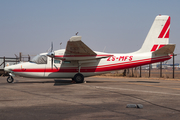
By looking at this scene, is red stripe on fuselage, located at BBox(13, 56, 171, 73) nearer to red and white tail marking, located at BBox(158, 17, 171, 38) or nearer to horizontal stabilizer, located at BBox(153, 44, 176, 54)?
horizontal stabilizer, located at BBox(153, 44, 176, 54)

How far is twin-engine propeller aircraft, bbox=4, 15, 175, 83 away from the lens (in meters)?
19.5

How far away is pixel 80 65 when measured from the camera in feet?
66.1

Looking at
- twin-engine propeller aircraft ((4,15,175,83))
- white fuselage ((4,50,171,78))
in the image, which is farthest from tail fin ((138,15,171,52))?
white fuselage ((4,50,171,78))

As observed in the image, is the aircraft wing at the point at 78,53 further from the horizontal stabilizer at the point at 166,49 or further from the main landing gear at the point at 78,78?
the horizontal stabilizer at the point at 166,49

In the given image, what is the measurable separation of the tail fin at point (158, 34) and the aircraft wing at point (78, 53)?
5.01 metres

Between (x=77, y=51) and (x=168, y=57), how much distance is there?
9.34m

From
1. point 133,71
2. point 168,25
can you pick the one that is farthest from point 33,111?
point 133,71

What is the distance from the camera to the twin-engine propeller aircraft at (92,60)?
19.5 metres

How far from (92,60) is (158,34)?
7.55 metres

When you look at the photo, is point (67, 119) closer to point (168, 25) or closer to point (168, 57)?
point (168, 57)

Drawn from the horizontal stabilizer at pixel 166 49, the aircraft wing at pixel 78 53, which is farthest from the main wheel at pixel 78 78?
the horizontal stabilizer at pixel 166 49

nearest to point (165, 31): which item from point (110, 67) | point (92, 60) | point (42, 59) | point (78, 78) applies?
point (110, 67)

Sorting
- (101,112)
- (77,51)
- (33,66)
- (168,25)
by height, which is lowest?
(101,112)

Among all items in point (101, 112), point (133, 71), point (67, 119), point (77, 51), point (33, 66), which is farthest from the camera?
point (133, 71)
